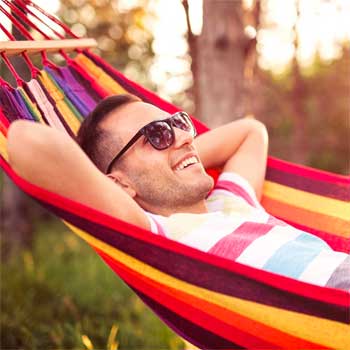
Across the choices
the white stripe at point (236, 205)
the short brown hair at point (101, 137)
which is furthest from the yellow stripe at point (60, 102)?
the white stripe at point (236, 205)

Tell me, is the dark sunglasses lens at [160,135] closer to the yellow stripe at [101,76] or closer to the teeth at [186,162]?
the teeth at [186,162]

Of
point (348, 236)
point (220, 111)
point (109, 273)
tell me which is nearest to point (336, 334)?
point (348, 236)

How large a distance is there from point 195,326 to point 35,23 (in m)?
1.47

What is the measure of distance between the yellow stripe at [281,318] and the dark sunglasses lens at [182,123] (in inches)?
21.7

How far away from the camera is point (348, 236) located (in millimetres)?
2371

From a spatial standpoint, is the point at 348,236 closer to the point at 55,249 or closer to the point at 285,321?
the point at 285,321

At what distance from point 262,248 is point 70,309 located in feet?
7.54

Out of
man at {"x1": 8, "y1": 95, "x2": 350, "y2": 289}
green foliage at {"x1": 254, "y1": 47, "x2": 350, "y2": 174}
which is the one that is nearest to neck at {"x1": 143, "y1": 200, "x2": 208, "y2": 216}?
man at {"x1": 8, "y1": 95, "x2": 350, "y2": 289}

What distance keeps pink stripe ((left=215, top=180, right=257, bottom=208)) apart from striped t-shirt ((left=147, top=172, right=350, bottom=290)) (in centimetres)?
23

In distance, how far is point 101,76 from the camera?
2.77m

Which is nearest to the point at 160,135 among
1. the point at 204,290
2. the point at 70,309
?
the point at 204,290

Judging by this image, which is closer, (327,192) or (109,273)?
(327,192)

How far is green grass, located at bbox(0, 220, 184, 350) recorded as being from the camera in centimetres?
351

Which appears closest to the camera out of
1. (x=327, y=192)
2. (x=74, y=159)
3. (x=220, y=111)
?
(x=74, y=159)
